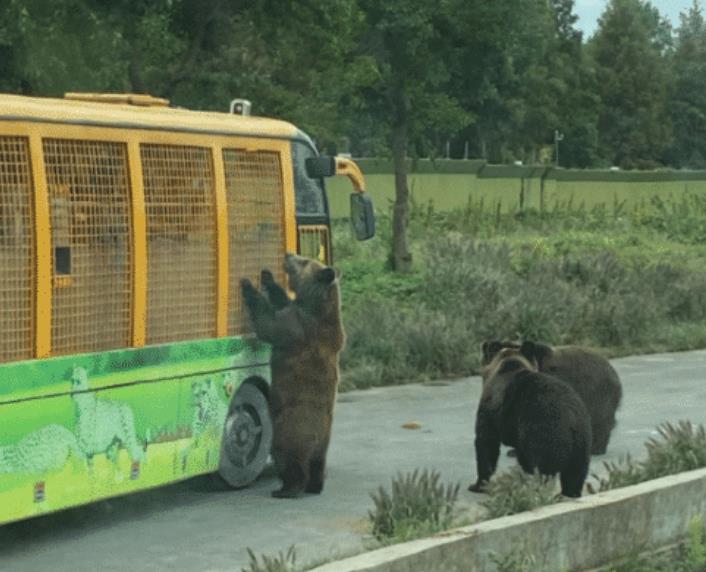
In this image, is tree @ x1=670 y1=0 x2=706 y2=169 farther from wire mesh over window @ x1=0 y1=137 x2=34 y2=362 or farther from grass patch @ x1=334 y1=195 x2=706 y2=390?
wire mesh over window @ x1=0 y1=137 x2=34 y2=362

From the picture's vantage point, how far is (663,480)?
1164 cm

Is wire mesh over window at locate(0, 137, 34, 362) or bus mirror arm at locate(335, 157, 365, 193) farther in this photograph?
bus mirror arm at locate(335, 157, 365, 193)

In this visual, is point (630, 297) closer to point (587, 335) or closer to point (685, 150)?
point (587, 335)

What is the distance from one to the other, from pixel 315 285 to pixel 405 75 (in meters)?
19.1

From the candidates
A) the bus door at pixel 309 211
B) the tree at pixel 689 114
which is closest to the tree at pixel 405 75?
the bus door at pixel 309 211

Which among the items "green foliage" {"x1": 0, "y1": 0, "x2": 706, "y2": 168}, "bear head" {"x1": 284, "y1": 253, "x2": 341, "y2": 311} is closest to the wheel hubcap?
"bear head" {"x1": 284, "y1": 253, "x2": 341, "y2": 311}

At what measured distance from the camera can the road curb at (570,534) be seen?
9.17 metres

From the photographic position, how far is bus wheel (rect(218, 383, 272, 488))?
535 inches

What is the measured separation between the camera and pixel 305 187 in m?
14.4

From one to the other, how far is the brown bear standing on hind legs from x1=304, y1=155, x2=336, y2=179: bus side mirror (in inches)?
48.3

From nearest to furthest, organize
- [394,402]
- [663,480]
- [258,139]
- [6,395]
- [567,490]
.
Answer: [6,395] < [663,480] < [567,490] < [258,139] < [394,402]

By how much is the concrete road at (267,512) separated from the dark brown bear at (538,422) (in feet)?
2.11

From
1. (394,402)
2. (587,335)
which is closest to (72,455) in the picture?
(394,402)

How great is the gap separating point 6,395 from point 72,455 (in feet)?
2.39
